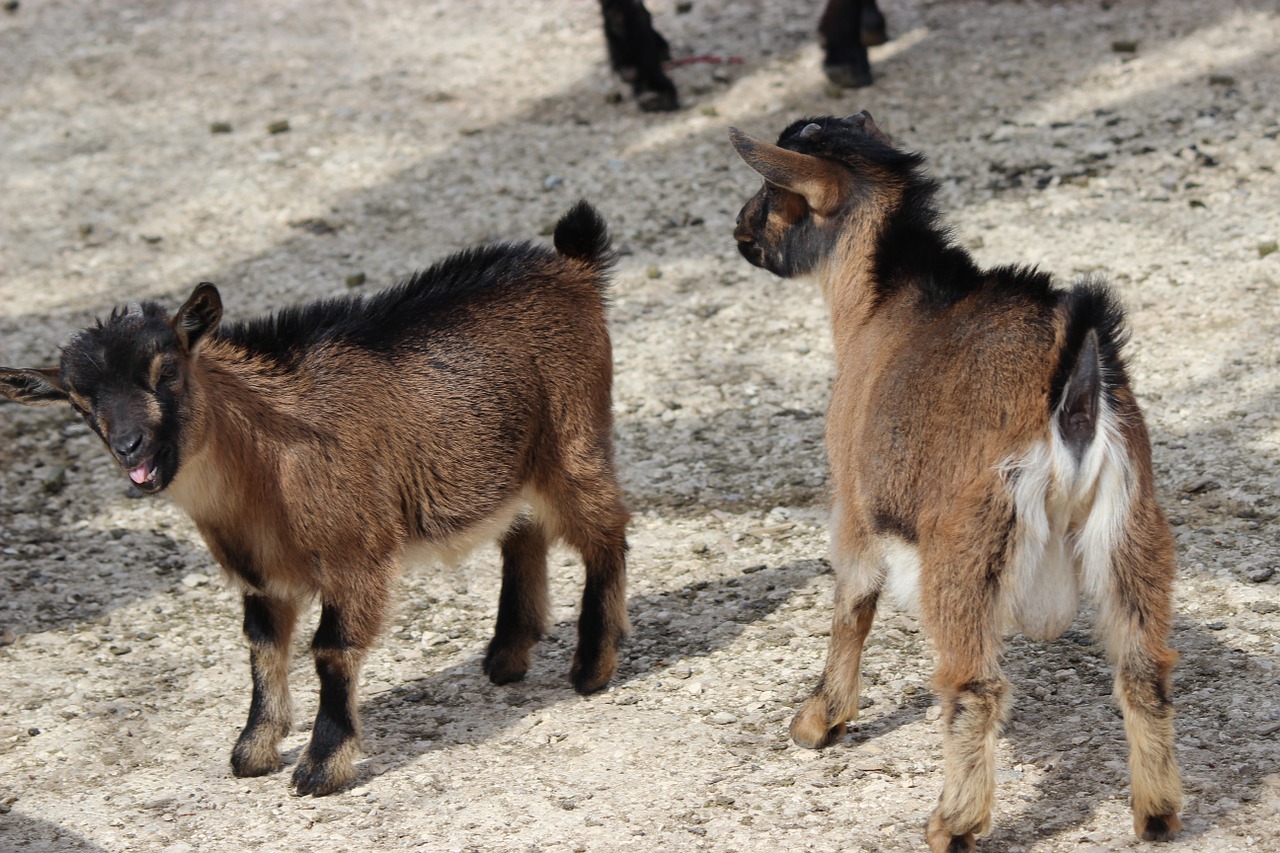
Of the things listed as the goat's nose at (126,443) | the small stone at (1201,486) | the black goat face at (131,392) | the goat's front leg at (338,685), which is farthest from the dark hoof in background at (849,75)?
the goat's nose at (126,443)

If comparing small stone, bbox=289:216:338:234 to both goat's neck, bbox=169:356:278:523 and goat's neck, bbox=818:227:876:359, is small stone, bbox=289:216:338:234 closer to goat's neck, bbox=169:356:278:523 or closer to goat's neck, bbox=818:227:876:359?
goat's neck, bbox=169:356:278:523

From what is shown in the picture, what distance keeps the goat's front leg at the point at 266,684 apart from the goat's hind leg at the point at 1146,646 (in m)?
2.53

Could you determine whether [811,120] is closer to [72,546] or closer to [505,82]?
[72,546]

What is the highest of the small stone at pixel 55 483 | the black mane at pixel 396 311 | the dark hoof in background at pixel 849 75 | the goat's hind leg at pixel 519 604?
the black mane at pixel 396 311

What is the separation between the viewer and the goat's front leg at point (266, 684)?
4.62 metres

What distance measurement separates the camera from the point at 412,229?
8797 mm

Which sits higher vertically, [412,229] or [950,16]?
[950,16]

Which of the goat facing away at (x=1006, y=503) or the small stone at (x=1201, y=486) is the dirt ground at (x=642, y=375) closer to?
the small stone at (x=1201, y=486)

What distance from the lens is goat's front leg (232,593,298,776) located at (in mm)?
4621

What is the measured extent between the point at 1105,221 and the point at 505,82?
15.0 feet

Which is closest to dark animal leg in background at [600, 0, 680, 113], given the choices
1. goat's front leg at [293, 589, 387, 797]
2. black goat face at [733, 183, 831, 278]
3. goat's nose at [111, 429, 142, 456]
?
black goat face at [733, 183, 831, 278]

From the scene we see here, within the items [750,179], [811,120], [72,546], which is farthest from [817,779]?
[750,179]

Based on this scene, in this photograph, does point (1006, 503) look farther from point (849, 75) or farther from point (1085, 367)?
point (849, 75)

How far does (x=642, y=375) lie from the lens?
724cm
